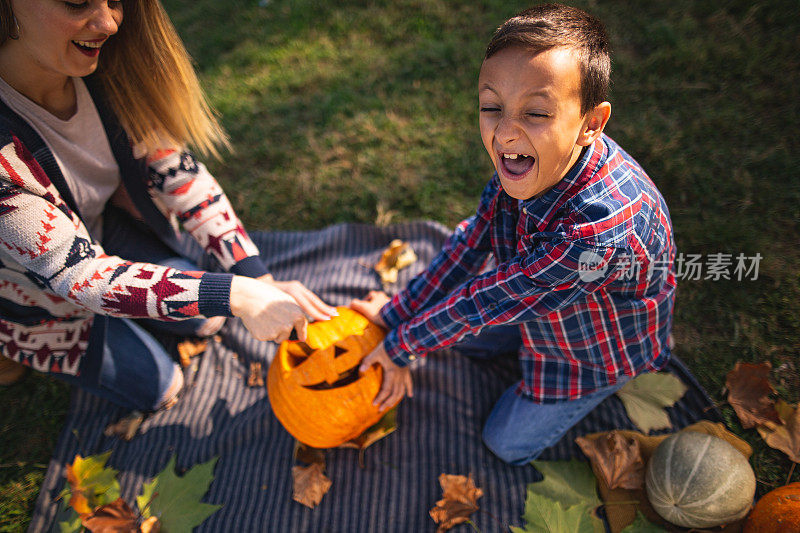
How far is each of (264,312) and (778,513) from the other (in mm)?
1687

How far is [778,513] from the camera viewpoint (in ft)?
4.94

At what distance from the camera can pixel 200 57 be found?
12.3 ft

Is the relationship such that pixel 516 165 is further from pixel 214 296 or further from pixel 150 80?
pixel 150 80

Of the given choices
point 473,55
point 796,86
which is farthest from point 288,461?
point 796,86

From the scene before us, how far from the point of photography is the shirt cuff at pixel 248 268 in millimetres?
1968

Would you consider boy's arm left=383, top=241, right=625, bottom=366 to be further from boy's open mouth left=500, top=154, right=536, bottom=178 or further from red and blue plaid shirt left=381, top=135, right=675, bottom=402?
boy's open mouth left=500, top=154, right=536, bottom=178

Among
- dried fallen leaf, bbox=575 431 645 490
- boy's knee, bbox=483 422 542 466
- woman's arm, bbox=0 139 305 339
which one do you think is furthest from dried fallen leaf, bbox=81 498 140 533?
dried fallen leaf, bbox=575 431 645 490

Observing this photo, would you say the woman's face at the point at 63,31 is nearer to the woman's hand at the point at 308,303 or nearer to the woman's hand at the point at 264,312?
the woman's hand at the point at 264,312

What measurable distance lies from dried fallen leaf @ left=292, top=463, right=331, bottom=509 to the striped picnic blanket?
3cm

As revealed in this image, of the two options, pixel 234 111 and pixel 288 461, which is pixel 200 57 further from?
pixel 288 461

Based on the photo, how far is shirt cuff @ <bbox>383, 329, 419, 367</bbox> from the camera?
1.70 m

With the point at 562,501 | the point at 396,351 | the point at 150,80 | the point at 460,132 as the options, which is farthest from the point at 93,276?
the point at 460,132

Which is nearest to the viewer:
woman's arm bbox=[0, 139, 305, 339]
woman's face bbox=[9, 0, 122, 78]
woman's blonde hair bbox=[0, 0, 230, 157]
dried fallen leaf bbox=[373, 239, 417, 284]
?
woman's face bbox=[9, 0, 122, 78]

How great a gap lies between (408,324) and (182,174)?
109 centimetres
